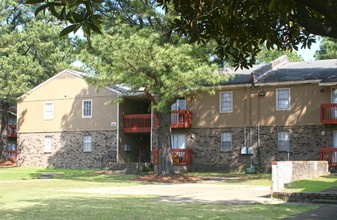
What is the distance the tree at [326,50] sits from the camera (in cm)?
4759

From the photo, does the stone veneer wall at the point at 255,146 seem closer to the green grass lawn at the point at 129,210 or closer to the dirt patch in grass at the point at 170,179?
the dirt patch in grass at the point at 170,179

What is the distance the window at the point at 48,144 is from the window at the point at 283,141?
61.3 feet

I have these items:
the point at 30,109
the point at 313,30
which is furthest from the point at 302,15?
the point at 30,109

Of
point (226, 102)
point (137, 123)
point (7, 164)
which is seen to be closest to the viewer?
point (226, 102)

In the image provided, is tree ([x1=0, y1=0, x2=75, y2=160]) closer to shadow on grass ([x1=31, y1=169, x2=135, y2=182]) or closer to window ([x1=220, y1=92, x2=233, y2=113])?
shadow on grass ([x1=31, y1=169, x2=135, y2=182])

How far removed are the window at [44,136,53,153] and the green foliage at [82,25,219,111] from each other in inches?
662

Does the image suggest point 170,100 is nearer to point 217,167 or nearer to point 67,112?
point 217,167

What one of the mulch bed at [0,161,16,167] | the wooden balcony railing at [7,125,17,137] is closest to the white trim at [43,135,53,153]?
the mulch bed at [0,161,16,167]

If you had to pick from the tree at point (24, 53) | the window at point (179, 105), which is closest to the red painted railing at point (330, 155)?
the window at point (179, 105)

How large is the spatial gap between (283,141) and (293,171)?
40.8 feet

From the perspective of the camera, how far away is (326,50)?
5066 centimetres

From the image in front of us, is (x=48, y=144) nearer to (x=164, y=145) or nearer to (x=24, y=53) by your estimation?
(x=24, y=53)

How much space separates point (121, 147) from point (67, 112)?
225 inches

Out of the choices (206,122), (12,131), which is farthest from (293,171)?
(12,131)
